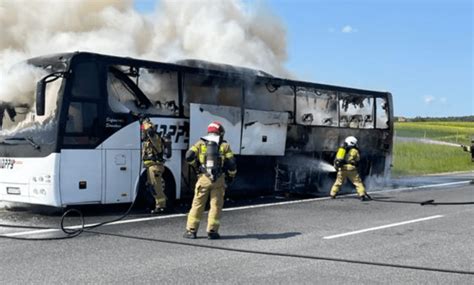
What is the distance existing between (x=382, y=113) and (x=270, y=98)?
4970 mm

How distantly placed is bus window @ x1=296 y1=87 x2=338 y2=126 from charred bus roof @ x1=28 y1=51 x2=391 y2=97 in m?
0.16

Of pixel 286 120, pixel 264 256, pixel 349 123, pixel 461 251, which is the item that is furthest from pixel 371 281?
pixel 349 123

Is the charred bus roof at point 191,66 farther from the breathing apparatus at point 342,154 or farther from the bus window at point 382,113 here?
the breathing apparatus at point 342,154

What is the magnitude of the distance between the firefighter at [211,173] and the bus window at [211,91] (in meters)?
3.50

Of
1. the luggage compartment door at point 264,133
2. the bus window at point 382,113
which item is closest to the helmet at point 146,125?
the luggage compartment door at point 264,133

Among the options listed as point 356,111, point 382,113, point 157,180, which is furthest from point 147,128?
point 382,113

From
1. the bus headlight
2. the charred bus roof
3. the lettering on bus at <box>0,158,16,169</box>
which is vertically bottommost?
the bus headlight

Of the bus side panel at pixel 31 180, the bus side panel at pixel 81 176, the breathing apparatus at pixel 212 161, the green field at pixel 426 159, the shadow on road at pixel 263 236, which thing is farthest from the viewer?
the green field at pixel 426 159

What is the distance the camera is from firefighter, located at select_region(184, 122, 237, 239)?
8016mm

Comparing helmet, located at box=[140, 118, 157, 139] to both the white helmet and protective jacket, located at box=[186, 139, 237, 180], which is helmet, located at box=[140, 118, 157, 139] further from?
the white helmet

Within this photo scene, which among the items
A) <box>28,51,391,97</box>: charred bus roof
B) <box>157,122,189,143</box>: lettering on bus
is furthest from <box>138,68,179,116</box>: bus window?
<box>157,122,189,143</box>: lettering on bus

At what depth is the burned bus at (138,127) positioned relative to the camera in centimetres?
967

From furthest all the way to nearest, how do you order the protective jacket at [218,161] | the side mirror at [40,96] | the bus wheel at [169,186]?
1. the bus wheel at [169,186]
2. the side mirror at [40,96]
3. the protective jacket at [218,161]

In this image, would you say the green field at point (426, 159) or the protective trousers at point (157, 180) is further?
the green field at point (426, 159)
